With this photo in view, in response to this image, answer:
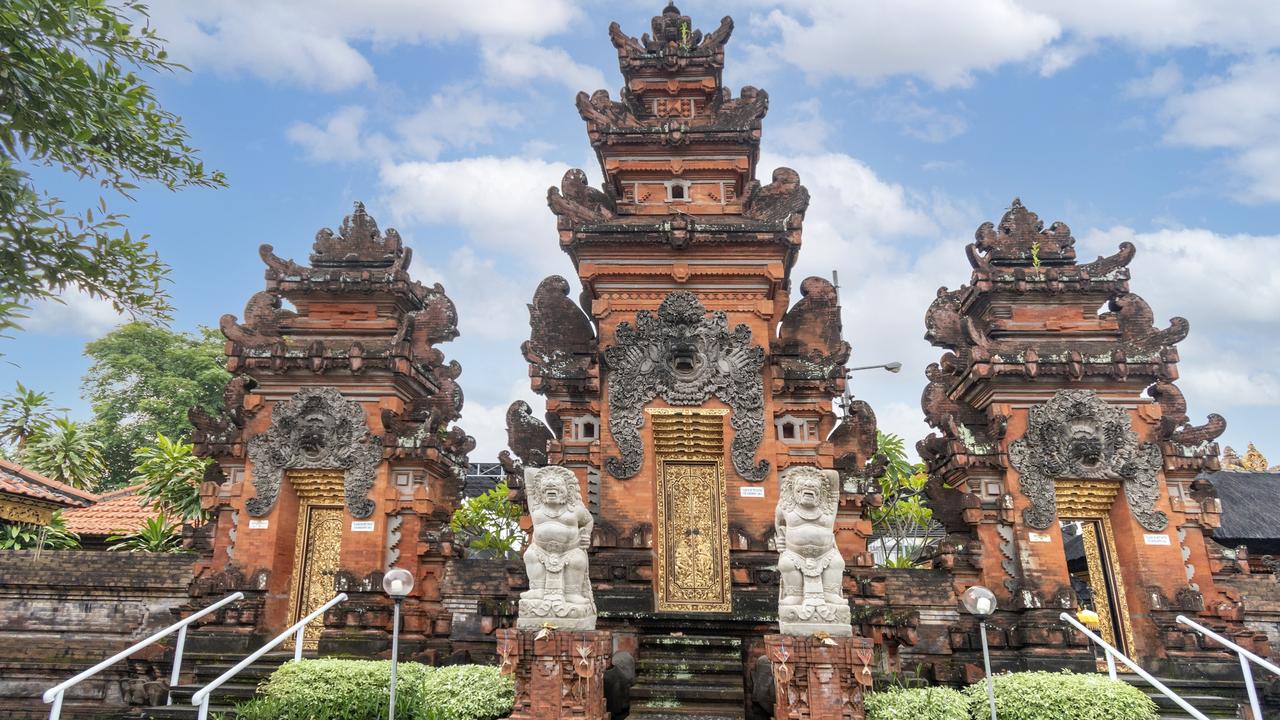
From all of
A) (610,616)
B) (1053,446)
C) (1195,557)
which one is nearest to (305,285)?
(610,616)

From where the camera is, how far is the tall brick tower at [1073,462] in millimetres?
11383

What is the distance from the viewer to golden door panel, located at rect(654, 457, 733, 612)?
1123cm

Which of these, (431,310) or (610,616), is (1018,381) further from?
(431,310)

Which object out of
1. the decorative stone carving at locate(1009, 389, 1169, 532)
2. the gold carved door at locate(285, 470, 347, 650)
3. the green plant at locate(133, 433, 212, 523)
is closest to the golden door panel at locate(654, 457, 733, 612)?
the decorative stone carving at locate(1009, 389, 1169, 532)

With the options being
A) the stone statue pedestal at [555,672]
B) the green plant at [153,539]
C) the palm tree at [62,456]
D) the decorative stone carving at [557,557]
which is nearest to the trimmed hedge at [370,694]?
the stone statue pedestal at [555,672]

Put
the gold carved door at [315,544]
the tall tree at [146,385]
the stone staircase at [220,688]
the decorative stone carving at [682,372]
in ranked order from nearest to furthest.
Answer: the stone staircase at [220,688], the decorative stone carving at [682,372], the gold carved door at [315,544], the tall tree at [146,385]

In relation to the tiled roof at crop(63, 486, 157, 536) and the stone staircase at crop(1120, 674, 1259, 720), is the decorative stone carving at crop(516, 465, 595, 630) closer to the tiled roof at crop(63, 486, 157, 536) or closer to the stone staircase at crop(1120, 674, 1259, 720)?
the stone staircase at crop(1120, 674, 1259, 720)

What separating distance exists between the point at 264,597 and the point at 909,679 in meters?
9.20

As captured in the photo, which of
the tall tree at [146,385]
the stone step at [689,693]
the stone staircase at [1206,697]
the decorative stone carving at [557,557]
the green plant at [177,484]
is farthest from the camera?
the tall tree at [146,385]

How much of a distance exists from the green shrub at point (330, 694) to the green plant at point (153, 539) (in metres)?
7.94

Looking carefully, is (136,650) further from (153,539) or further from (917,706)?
(917,706)

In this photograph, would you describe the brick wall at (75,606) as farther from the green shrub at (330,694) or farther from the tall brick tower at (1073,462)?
the tall brick tower at (1073,462)

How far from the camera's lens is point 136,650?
8.89 m

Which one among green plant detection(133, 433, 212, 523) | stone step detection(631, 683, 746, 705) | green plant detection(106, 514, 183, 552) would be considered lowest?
stone step detection(631, 683, 746, 705)
